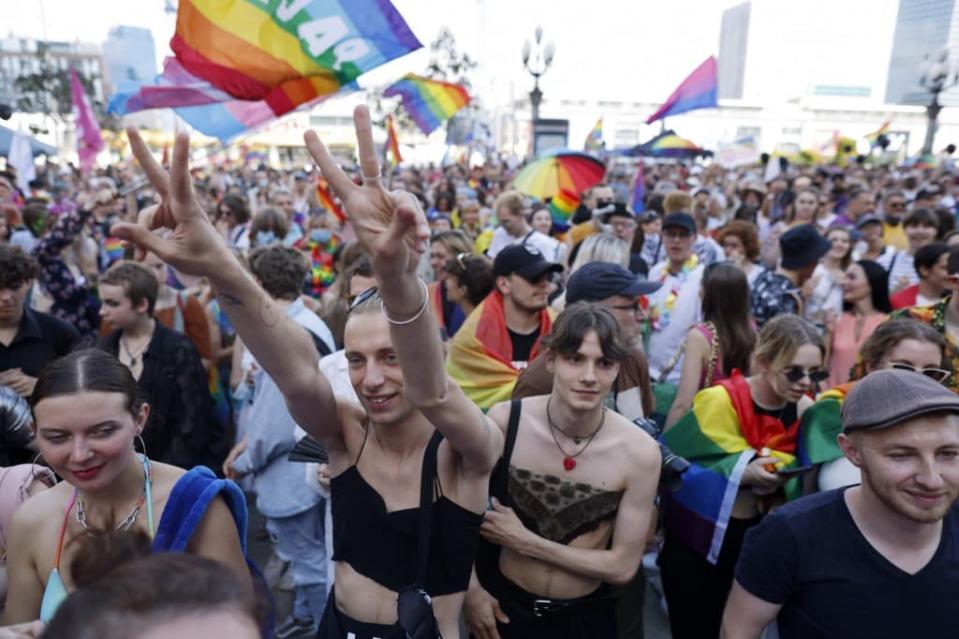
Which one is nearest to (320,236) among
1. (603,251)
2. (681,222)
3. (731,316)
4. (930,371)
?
(603,251)

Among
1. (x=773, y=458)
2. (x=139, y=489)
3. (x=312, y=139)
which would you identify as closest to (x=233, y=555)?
(x=139, y=489)

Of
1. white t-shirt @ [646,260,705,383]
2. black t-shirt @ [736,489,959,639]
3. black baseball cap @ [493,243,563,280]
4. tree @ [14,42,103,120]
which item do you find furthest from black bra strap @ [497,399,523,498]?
tree @ [14,42,103,120]

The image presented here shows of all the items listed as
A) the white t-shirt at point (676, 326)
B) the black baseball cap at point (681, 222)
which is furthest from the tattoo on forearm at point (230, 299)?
the black baseball cap at point (681, 222)

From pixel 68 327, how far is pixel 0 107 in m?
4.14

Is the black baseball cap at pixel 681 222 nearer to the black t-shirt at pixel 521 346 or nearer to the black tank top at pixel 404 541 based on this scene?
the black t-shirt at pixel 521 346

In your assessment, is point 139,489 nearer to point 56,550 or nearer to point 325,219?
point 56,550

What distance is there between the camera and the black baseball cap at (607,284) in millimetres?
3506

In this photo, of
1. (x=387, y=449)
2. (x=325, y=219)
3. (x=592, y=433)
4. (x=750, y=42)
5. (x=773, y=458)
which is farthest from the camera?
(x=750, y=42)

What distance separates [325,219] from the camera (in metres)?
8.33

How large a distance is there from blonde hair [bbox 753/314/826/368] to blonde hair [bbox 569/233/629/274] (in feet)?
6.24

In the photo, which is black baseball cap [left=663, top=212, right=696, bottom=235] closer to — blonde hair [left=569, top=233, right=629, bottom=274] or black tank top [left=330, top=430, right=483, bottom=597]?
blonde hair [left=569, top=233, right=629, bottom=274]

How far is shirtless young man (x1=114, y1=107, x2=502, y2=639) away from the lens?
1390mm

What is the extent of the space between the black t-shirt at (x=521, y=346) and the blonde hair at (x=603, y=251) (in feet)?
3.28

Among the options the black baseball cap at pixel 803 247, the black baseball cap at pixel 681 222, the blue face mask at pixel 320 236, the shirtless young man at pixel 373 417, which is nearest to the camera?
the shirtless young man at pixel 373 417
